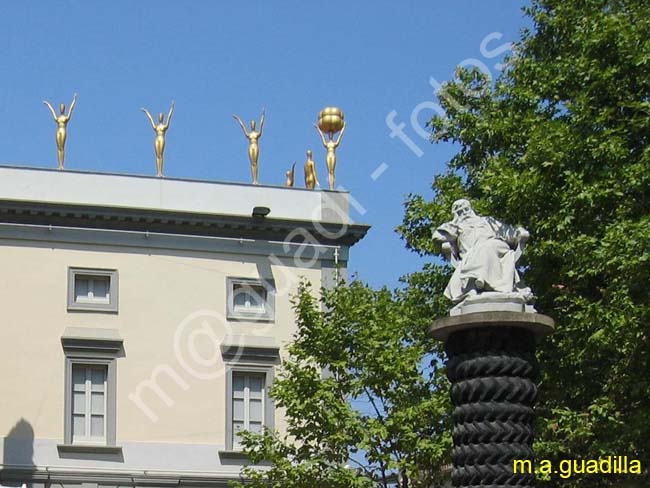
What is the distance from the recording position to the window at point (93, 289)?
39969 millimetres

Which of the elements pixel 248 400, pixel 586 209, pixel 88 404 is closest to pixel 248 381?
pixel 248 400

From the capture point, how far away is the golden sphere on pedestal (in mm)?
43281

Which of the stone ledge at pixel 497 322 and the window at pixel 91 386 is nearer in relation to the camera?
the stone ledge at pixel 497 322

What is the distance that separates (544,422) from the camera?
2952 centimetres

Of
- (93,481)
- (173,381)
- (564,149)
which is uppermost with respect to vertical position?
(564,149)

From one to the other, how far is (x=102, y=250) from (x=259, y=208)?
168 inches

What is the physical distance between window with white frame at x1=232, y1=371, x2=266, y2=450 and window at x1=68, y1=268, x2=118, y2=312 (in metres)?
3.79

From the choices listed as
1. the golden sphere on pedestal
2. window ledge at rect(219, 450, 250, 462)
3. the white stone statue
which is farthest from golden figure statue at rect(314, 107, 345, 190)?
the white stone statue

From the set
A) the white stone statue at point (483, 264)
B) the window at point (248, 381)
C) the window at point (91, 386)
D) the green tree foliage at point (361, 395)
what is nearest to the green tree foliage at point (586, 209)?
the green tree foliage at point (361, 395)

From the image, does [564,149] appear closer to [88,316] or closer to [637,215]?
[637,215]

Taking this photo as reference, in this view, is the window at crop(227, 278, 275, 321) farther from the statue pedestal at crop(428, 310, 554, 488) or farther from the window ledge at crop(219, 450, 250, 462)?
the statue pedestal at crop(428, 310, 554, 488)

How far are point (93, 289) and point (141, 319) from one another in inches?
57.3

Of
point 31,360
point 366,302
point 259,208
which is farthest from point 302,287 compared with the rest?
point 31,360

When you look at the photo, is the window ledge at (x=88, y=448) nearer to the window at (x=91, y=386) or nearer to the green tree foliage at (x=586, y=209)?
the window at (x=91, y=386)
